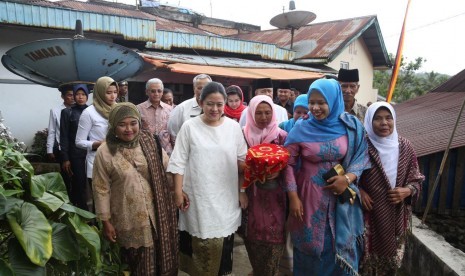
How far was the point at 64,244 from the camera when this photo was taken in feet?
5.89

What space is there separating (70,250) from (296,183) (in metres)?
1.45

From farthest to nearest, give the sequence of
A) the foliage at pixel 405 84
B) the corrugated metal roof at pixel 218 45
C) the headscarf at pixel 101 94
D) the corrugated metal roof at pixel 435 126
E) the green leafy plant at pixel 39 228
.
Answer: the foliage at pixel 405 84
the corrugated metal roof at pixel 218 45
the corrugated metal roof at pixel 435 126
the headscarf at pixel 101 94
the green leafy plant at pixel 39 228

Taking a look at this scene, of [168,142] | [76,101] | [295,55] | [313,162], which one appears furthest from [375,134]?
[295,55]

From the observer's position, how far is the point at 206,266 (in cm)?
243

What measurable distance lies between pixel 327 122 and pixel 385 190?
649 millimetres

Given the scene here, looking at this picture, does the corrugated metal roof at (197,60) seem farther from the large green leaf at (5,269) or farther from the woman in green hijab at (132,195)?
the large green leaf at (5,269)

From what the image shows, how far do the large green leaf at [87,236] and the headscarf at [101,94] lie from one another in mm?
1413

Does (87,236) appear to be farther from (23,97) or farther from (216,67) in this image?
(216,67)

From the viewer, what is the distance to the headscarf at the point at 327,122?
7.24 ft

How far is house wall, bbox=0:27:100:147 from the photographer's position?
537 centimetres

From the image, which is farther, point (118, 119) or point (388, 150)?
point (388, 150)

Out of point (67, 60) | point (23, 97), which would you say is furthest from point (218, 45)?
point (67, 60)

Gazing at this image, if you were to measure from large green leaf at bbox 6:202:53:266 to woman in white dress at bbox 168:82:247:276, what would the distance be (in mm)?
864

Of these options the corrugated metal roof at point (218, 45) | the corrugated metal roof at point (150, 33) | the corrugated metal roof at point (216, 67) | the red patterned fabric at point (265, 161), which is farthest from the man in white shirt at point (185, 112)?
the corrugated metal roof at point (218, 45)
